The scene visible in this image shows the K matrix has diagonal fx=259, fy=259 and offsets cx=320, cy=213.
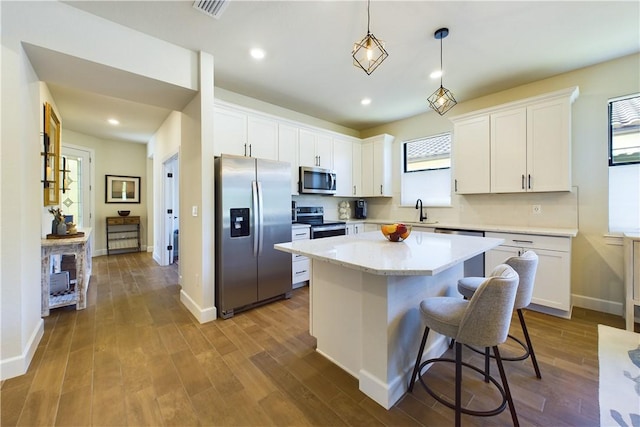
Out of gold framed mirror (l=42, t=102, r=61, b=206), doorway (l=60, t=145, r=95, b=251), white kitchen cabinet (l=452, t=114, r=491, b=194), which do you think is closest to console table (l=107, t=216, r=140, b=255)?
doorway (l=60, t=145, r=95, b=251)

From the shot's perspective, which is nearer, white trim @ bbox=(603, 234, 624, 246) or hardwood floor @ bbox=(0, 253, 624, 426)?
hardwood floor @ bbox=(0, 253, 624, 426)

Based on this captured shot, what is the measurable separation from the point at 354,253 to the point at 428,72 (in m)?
2.66

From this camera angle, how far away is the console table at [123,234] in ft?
20.2

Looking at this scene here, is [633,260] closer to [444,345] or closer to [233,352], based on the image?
[444,345]

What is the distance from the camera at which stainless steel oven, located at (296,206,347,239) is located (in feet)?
12.8

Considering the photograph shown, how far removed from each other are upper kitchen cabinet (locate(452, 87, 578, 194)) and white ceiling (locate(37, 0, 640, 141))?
41cm

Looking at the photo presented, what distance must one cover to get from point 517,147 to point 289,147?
2.99 m

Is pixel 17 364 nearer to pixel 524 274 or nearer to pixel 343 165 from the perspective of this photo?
pixel 524 274

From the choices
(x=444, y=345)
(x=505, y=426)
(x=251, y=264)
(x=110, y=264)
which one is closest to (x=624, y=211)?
(x=444, y=345)

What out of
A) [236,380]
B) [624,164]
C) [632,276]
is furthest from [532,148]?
[236,380]

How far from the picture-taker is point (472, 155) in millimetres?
3586

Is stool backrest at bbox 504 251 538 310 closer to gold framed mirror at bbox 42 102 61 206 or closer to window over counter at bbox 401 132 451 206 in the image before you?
window over counter at bbox 401 132 451 206

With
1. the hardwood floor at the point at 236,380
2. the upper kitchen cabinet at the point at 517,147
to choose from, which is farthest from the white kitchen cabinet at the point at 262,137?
the upper kitchen cabinet at the point at 517,147

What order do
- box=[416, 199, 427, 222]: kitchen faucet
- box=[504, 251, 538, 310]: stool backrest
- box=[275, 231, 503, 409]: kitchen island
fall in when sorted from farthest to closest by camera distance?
box=[416, 199, 427, 222]: kitchen faucet
box=[504, 251, 538, 310]: stool backrest
box=[275, 231, 503, 409]: kitchen island
